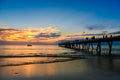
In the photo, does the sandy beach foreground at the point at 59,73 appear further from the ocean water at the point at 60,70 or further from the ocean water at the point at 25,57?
the ocean water at the point at 25,57

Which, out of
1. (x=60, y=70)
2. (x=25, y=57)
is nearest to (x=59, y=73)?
(x=60, y=70)

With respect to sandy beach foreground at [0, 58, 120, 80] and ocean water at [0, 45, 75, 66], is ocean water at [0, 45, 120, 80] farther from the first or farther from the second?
ocean water at [0, 45, 75, 66]

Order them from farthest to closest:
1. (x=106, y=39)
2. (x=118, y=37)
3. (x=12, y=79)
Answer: (x=106, y=39)
(x=118, y=37)
(x=12, y=79)

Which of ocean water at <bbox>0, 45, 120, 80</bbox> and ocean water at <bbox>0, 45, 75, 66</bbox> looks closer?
ocean water at <bbox>0, 45, 120, 80</bbox>

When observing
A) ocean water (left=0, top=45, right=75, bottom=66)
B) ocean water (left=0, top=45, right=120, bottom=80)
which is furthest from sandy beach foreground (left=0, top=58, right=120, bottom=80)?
ocean water (left=0, top=45, right=75, bottom=66)

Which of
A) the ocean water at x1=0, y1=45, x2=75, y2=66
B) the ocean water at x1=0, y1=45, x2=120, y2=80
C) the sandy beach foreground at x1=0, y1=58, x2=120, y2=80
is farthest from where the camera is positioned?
the ocean water at x1=0, y1=45, x2=75, y2=66

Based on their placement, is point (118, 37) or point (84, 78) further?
point (118, 37)

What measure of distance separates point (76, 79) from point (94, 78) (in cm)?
121

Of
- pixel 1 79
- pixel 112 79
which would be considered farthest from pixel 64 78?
pixel 1 79

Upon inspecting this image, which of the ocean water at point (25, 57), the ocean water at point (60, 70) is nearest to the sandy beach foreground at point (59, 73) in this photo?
the ocean water at point (60, 70)

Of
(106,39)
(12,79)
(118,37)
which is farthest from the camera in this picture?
(106,39)

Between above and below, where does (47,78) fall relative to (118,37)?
below

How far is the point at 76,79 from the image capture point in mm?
14367

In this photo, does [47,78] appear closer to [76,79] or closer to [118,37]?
[76,79]
